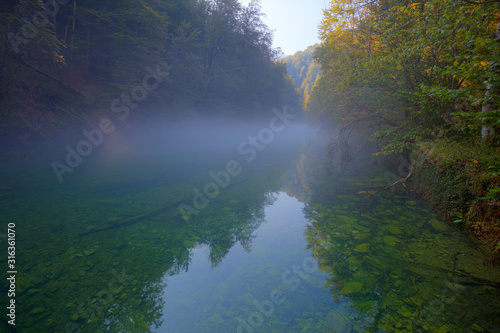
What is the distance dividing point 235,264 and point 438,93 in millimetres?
5198

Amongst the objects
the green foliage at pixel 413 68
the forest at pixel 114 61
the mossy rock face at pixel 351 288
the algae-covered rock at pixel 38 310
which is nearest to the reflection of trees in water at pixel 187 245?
the algae-covered rock at pixel 38 310

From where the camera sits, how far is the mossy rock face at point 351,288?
11.6ft

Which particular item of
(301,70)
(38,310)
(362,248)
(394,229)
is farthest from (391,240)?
(301,70)

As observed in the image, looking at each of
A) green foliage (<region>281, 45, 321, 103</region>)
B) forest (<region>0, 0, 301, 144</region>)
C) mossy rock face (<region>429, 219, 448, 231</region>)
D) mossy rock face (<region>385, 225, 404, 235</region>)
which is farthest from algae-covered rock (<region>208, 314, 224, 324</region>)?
green foliage (<region>281, 45, 321, 103</region>)

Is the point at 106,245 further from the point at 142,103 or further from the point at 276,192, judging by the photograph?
the point at 142,103

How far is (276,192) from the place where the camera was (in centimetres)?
901

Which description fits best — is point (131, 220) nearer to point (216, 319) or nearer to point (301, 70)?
point (216, 319)

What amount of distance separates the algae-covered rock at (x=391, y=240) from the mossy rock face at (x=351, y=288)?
1.78 m

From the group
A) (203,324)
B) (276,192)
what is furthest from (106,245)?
(276,192)

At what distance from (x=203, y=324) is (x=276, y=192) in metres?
6.40

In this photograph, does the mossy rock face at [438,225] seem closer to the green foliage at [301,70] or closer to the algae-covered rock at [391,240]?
the algae-covered rock at [391,240]

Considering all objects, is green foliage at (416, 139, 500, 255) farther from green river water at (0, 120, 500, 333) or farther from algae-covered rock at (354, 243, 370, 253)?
algae-covered rock at (354, 243, 370, 253)

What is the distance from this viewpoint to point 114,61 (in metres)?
18.3

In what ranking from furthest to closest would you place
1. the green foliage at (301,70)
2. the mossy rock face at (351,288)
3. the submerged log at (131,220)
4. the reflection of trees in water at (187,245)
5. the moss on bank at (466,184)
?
the green foliage at (301,70) < the submerged log at (131,220) < the moss on bank at (466,184) < the mossy rock face at (351,288) < the reflection of trees in water at (187,245)
